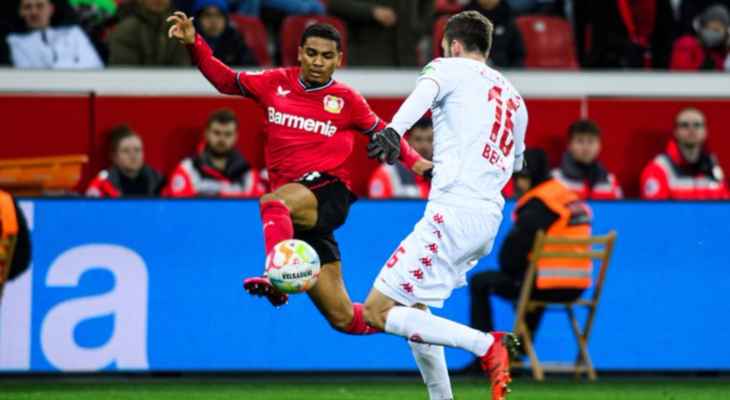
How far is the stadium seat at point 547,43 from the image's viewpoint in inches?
596

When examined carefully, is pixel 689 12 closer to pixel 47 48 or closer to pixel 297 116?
pixel 47 48

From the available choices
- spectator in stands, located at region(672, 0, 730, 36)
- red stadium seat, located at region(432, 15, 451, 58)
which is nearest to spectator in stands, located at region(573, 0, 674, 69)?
spectator in stands, located at region(672, 0, 730, 36)

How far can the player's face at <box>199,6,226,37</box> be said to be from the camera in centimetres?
1387

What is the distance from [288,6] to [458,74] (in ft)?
21.4

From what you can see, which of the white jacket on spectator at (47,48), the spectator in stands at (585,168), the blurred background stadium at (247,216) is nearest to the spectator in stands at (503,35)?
the blurred background stadium at (247,216)

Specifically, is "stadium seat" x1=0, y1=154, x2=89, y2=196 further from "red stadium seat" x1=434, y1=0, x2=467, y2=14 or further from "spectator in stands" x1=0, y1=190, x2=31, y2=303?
"red stadium seat" x1=434, y1=0, x2=467, y2=14

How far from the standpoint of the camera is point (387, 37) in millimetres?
14992

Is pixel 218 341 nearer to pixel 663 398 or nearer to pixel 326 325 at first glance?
pixel 326 325

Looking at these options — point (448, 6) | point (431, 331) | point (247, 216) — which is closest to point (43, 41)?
point (247, 216)

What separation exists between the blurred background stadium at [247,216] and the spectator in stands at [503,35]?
0.06ft

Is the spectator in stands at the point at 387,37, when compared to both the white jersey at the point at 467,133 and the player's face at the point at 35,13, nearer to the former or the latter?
the player's face at the point at 35,13

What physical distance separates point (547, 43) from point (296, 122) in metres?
6.10

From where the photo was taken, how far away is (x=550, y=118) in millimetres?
14367

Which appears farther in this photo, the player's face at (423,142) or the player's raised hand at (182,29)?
the player's face at (423,142)
